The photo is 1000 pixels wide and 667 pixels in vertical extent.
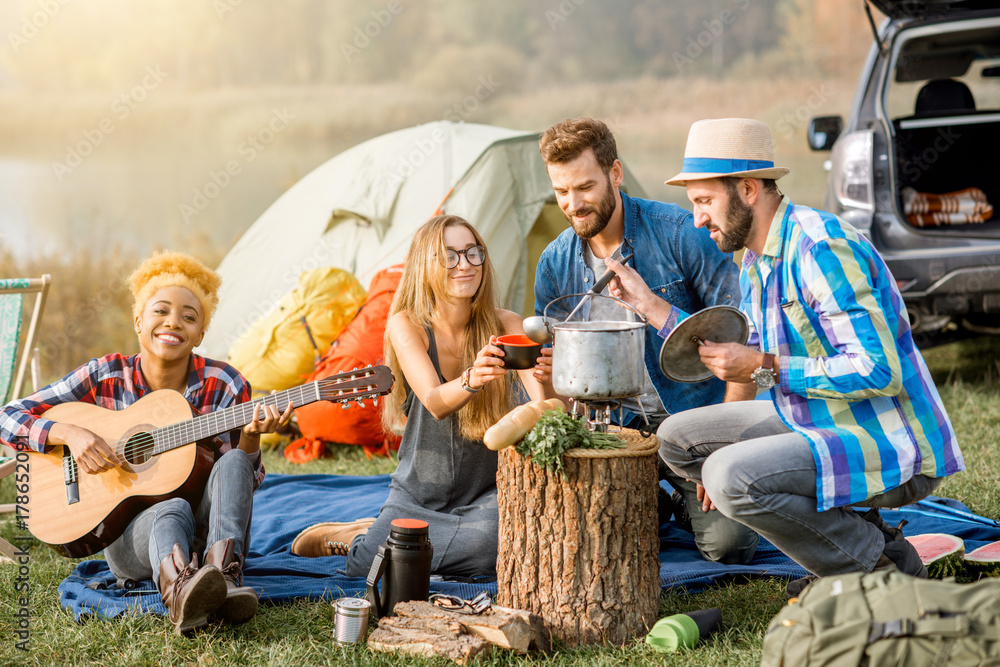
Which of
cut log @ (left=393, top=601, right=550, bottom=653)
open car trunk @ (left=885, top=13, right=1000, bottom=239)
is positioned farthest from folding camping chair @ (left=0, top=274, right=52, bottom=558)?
open car trunk @ (left=885, top=13, right=1000, bottom=239)

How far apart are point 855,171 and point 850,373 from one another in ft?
9.72

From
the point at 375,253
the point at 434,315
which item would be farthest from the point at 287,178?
the point at 434,315

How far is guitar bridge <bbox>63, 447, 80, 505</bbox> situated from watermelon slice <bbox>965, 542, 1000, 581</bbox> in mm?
3113

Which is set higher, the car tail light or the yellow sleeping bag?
the car tail light

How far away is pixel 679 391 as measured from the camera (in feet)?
11.9

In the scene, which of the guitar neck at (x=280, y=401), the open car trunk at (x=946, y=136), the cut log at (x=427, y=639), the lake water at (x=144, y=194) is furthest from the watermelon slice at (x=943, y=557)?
the lake water at (x=144, y=194)

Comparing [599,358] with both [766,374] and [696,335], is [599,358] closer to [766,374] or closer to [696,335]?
[696,335]

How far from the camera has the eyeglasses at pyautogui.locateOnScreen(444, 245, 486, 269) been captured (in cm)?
322

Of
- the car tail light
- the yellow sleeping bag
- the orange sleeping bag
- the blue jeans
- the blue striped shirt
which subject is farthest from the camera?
the yellow sleeping bag

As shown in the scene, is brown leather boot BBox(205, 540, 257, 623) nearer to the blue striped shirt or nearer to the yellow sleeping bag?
the blue striped shirt

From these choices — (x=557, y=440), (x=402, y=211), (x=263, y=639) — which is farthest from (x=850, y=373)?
(x=402, y=211)

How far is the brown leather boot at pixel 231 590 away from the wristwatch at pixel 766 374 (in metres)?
1.66

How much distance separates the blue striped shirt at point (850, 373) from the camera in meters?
2.51

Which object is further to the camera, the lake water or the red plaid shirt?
the lake water
